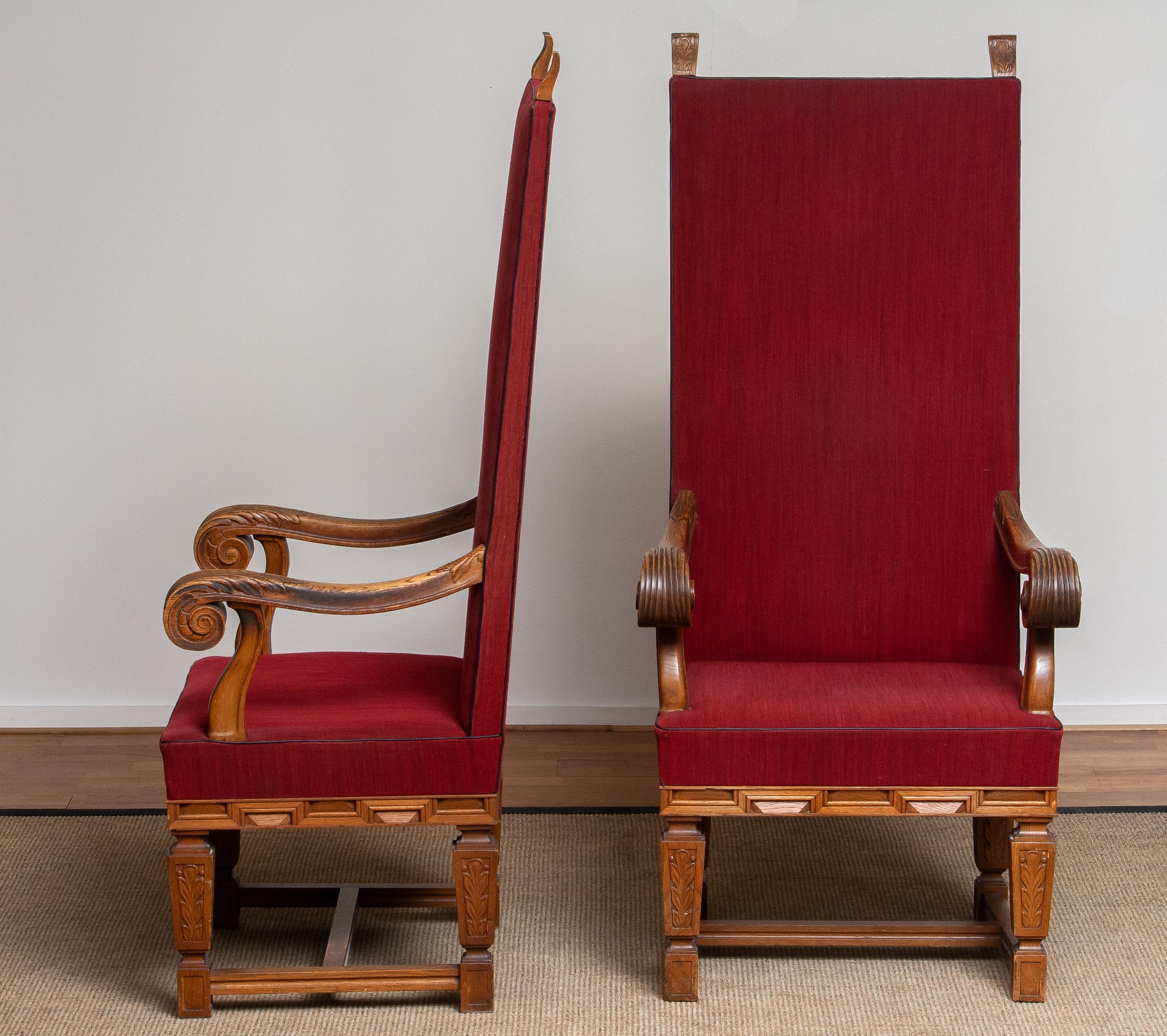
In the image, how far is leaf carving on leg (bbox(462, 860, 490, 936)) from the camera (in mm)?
1701

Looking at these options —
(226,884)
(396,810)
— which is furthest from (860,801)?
(226,884)

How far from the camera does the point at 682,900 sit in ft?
5.75

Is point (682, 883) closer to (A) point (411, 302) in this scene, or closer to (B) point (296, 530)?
(B) point (296, 530)

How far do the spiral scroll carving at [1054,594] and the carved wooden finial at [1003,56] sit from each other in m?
0.87

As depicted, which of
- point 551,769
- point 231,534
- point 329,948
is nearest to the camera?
point 329,948

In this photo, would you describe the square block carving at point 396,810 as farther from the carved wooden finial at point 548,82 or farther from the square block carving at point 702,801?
the carved wooden finial at point 548,82

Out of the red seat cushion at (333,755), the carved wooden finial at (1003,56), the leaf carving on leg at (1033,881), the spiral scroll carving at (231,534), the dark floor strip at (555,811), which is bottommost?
the dark floor strip at (555,811)

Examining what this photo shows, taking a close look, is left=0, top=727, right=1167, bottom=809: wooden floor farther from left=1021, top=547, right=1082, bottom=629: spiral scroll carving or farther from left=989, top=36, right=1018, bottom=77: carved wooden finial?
left=989, top=36, right=1018, bottom=77: carved wooden finial

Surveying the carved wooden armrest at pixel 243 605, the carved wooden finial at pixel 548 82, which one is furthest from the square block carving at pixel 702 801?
the carved wooden finial at pixel 548 82

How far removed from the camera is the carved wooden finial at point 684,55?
2.04m

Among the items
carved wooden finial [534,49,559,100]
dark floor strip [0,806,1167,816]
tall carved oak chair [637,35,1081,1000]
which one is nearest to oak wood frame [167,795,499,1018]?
tall carved oak chair [637,35,1081,1000]

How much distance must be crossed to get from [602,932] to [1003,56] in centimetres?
163

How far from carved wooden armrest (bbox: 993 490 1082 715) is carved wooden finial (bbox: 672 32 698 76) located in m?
0.99

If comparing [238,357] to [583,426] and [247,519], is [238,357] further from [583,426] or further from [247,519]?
[247,519]
